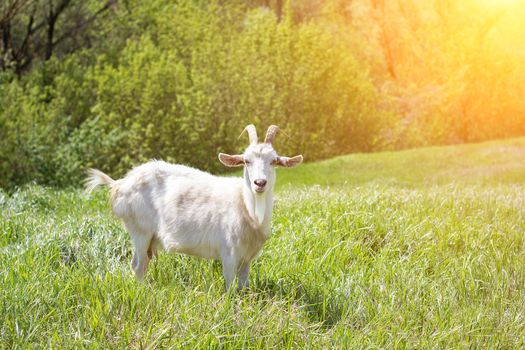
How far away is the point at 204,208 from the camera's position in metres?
5.75

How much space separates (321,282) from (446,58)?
27.2m

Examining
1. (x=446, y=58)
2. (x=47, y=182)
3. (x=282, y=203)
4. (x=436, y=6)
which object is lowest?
(x=47, y=182)

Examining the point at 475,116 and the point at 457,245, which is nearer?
the point at 457,245

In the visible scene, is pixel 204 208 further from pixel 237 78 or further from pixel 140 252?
pixel 237 78

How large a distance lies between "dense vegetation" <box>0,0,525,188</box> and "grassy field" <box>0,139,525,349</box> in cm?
1169

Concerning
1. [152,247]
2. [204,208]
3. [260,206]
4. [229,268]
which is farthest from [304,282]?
[152,247]

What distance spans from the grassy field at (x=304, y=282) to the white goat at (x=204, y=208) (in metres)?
0.24

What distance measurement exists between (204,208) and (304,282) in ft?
3.34

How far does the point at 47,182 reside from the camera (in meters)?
18.2

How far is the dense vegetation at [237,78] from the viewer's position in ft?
74.7

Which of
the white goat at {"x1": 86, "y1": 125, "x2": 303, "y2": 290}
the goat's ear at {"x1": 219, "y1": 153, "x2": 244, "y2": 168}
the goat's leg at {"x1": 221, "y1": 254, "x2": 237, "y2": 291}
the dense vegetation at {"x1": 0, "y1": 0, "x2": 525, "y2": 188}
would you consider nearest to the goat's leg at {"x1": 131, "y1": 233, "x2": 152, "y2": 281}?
the white goat at {"x1": 86, "y1": 125, "x2": 303, "y2": 290}

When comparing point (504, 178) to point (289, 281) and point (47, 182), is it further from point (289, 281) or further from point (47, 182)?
point (289, 281)

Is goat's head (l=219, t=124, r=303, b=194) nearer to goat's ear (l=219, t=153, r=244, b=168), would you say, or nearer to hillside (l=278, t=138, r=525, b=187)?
goat's ear (l=219, t=153, r=244, b=168)

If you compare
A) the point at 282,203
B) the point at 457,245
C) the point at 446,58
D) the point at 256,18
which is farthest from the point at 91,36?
the point at 457,245
